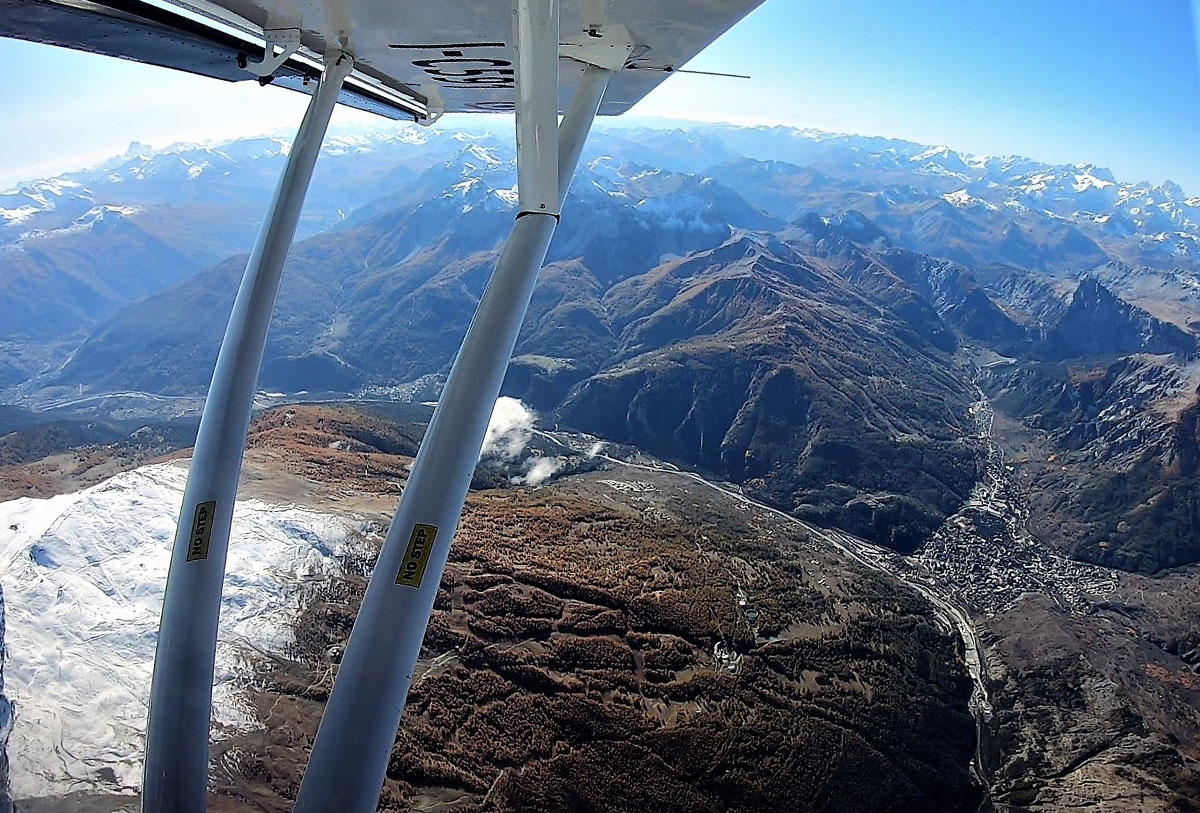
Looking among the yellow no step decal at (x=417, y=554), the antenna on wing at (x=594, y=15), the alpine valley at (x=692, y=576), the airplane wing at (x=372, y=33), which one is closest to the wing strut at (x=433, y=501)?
the yellow no step decal at (x=417, y=554)

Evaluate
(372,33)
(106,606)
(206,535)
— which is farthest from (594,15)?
(106,606)

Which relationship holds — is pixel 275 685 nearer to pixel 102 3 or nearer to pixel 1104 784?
pixel 102 3

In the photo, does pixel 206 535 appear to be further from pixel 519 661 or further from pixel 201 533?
pixel 519 661

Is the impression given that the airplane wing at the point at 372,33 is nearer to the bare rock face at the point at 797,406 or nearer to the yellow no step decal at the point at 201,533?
the yellow no step decal at the point at 201,533

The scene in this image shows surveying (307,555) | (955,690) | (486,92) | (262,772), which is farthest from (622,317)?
(486,92)

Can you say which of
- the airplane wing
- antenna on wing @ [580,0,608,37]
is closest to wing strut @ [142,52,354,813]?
the airplane wing
